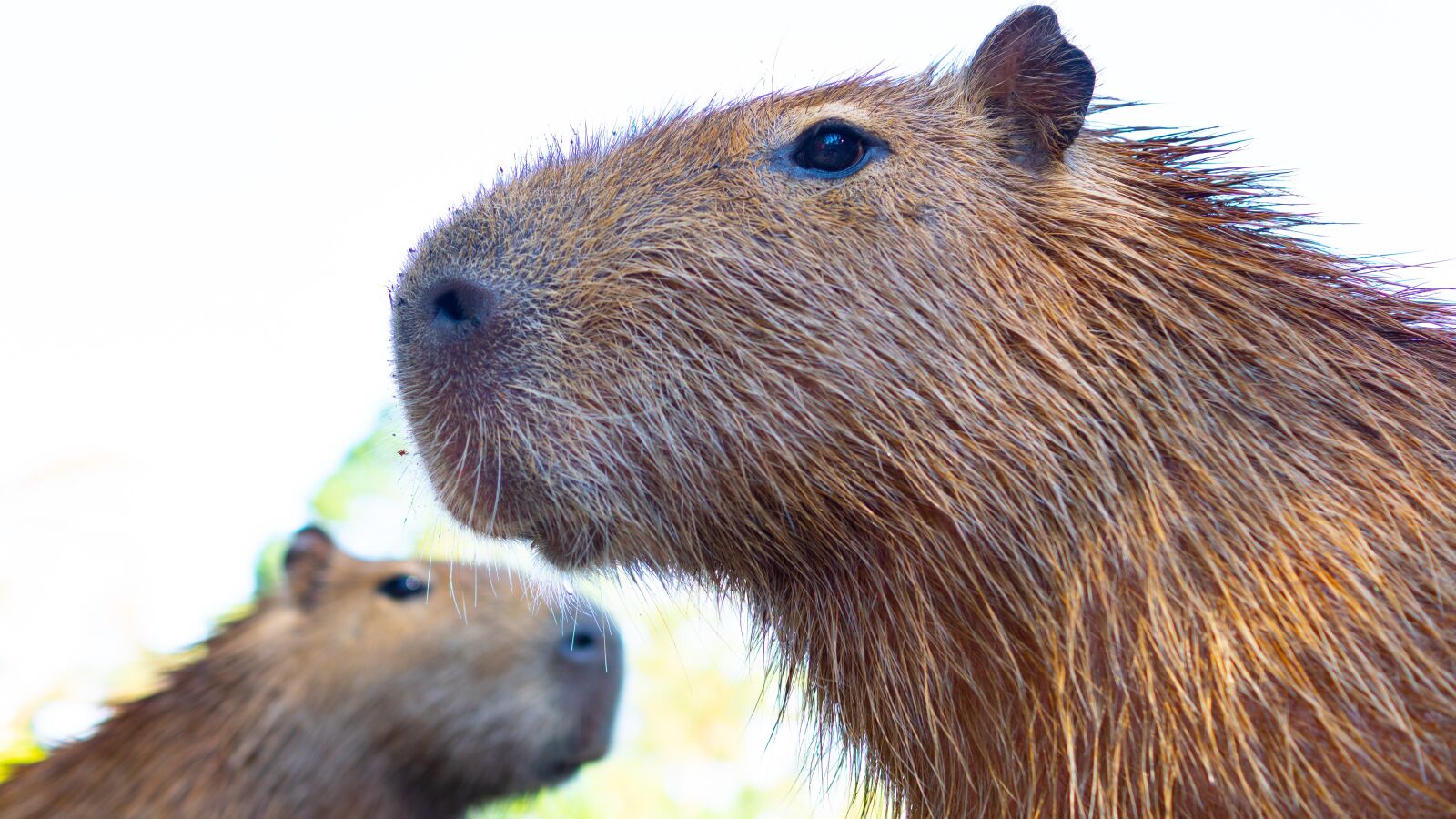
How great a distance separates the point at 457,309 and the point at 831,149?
0.73 meters

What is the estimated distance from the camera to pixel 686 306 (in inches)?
79.2

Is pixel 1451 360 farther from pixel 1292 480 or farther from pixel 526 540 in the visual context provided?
pixel 526 540

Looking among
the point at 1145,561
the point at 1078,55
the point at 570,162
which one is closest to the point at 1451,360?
the point at 1145,561

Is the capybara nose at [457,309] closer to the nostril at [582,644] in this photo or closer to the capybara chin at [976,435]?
the capybara chin at [976,435]

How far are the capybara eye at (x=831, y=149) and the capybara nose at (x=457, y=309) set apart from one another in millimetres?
620

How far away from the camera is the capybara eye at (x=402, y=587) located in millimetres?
4250

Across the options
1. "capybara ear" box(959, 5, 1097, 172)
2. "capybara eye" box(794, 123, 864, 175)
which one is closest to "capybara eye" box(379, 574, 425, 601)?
"capybara eye" box(794, 123, 864, 175)

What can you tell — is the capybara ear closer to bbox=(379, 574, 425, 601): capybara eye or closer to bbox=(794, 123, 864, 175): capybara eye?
bbox=(794, 123, 864, 175): capybara eye

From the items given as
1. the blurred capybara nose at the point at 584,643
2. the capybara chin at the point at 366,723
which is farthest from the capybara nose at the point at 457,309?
the blurred capybara nose at the point at 584,643

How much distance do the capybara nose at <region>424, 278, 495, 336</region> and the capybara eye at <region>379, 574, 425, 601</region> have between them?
2.44 metres

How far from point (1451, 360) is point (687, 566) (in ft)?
4.44

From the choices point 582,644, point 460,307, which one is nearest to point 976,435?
point 460,307

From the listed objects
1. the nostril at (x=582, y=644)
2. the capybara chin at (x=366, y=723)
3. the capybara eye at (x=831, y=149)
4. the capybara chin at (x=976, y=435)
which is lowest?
the capybara chin at (x=366, y=723)

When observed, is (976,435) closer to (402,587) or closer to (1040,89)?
(1040,89)
